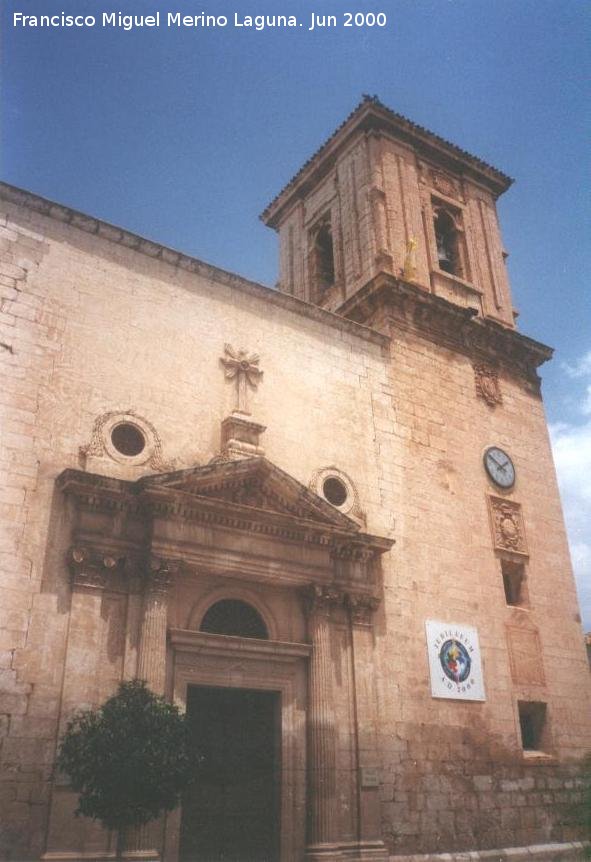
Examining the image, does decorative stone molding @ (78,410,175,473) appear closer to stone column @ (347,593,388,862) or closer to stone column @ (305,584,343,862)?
stone column @ (305,584,343,862)

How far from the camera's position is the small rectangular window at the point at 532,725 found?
44.4ft

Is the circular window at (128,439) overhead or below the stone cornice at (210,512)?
overhead

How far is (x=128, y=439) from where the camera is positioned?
10953 mm

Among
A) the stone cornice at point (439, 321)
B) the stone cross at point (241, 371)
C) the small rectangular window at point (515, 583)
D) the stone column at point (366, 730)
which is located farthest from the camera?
the stone cornice at point (439, 321)

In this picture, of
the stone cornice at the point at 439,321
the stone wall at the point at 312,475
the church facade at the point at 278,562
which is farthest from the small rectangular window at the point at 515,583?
the stone cornice at the point at 439,321

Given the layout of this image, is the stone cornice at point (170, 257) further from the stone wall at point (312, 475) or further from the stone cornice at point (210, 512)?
the stone cornice at point (210, 512)

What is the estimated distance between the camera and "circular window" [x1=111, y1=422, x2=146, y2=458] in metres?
10.8

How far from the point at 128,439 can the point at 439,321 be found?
7.67m

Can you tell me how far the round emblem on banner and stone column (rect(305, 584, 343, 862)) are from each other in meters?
2.15

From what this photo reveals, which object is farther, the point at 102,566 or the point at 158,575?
the point at 158,575

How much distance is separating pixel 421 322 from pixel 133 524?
313 inches

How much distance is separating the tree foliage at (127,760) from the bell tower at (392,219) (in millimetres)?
10117

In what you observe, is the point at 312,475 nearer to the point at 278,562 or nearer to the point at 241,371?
the point at 278,562

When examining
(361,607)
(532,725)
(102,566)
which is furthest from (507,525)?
(102,566)
